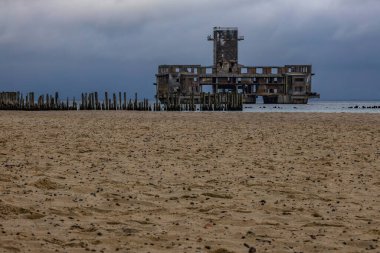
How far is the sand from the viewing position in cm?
523

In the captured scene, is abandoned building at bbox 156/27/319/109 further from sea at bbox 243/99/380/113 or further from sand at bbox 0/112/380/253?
sand at bbox 0/112/380/253

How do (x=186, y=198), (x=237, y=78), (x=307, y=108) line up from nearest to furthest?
1. (x=186, y=198)
2. (x=307, y=108)
3. (x=237, y=78)

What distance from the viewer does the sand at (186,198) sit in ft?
17.2

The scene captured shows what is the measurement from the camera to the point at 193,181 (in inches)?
339

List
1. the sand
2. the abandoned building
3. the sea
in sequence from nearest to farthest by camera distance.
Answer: the sand → the sea → the abandoned building

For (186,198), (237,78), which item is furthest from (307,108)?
(186,198)

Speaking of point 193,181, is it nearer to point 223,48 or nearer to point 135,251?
point 135,251

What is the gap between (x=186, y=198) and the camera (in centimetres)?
733

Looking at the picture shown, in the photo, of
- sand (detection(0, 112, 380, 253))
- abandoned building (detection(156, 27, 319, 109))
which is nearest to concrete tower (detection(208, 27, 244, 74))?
abandoned building (detection(156, 27, 319, 109))

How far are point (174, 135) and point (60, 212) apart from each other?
400 inches

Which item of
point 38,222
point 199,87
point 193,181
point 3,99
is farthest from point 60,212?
point 199,87

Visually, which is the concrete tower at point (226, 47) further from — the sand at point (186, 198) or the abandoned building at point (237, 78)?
the sand at point (186, 198)

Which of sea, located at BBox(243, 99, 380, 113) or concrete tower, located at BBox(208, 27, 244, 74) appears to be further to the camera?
concrete tower, located at BBox(208, 27, 244, 74)

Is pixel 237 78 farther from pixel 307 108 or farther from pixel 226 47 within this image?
pixel 307 108
